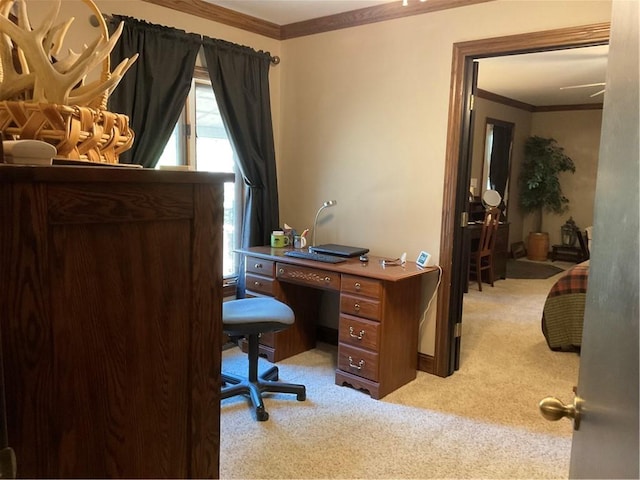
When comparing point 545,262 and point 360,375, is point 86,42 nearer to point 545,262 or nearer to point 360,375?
point 360,375

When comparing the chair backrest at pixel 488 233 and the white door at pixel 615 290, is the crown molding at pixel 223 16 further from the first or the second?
the chair backrest at pixel 488 233

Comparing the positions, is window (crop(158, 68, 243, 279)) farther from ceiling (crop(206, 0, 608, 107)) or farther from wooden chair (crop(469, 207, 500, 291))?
wooden chair (crop(469, 207, 500, 291))

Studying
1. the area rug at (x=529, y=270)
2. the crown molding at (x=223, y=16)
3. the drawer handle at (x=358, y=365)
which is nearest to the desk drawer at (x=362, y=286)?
the drawer handle at (x=358, y=365)

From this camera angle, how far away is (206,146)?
3678 mm

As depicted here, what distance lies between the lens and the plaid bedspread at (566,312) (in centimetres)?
386

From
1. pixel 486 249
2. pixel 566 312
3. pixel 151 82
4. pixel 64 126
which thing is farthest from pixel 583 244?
pixel 64 126

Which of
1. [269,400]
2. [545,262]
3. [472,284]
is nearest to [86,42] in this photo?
[269,400]

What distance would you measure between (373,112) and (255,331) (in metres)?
1.77

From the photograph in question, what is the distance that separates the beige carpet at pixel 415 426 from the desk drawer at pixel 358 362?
13 centimetres

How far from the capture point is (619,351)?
76 cm

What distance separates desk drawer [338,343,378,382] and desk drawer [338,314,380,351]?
0.04m

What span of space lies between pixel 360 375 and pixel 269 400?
0.57 m

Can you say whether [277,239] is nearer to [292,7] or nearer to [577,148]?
[292,7]

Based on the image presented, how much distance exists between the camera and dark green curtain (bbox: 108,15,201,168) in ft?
9.98
